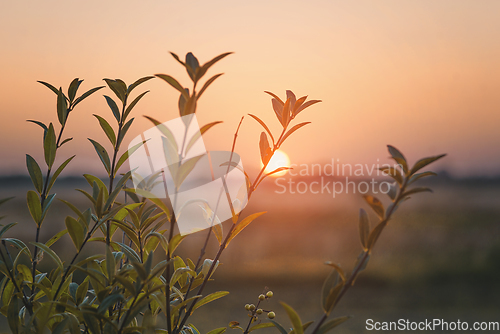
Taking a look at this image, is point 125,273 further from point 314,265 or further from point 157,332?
point 314,265

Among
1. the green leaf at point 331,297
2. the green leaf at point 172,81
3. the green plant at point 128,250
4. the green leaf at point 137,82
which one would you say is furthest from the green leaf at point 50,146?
the green leaf at point 331,297

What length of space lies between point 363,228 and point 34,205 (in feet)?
1.17

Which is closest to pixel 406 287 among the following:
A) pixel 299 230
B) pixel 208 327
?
pixel 299 230

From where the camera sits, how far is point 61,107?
16.6 inches

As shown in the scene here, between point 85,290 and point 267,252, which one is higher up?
point 85,290

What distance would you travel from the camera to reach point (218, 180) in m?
0.39

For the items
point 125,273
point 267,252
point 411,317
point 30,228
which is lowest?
point 411,317

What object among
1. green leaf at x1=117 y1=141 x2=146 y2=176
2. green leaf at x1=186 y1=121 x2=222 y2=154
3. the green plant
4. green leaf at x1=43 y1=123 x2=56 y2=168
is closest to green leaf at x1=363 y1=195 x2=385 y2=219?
the green plant

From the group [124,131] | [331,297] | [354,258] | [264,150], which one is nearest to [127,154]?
[124,131]

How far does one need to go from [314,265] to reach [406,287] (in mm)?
690

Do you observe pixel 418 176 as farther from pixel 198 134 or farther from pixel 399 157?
pixel 198 134

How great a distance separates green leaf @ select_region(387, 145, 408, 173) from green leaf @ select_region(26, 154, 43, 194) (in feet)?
1.31

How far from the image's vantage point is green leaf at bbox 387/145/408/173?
0.94 ft

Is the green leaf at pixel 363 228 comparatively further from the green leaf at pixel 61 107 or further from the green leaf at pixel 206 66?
the green leaf at pixel 61 107
